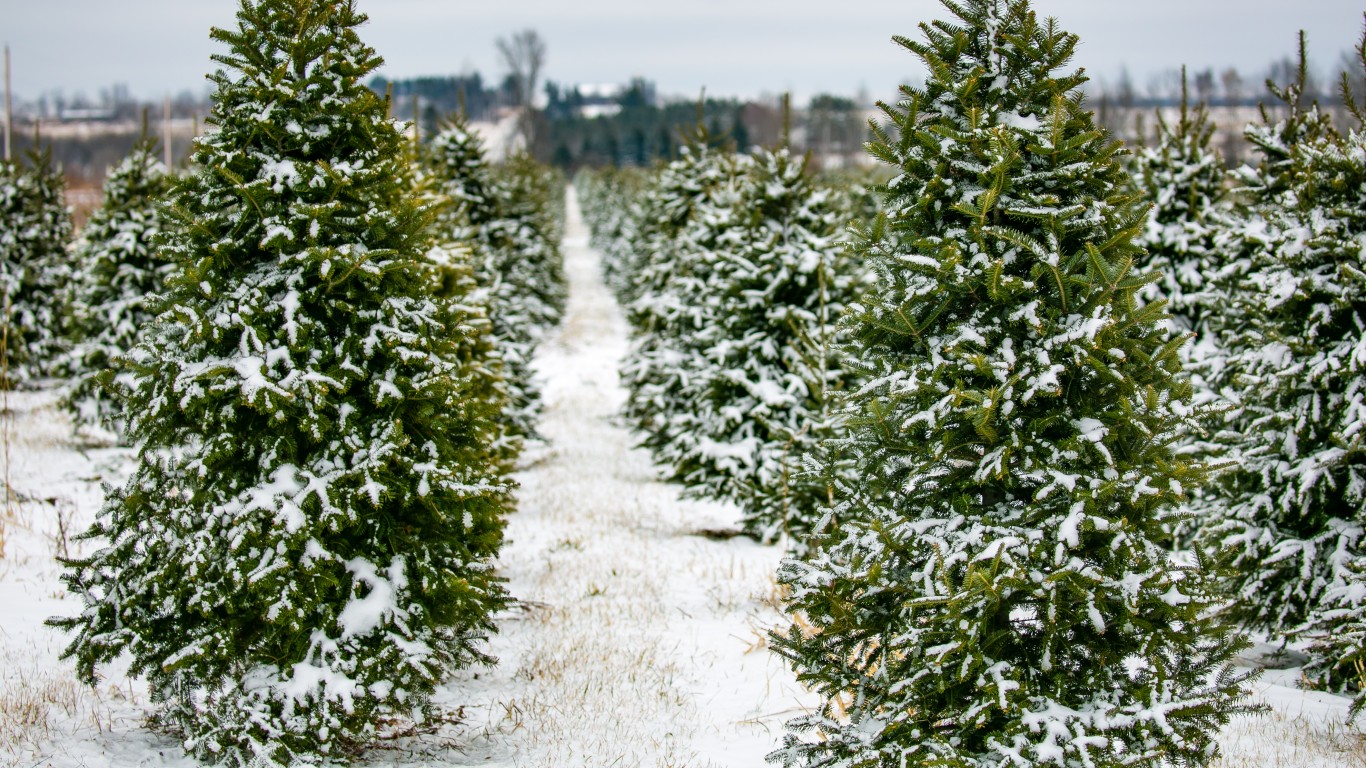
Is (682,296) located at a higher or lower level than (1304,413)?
higher

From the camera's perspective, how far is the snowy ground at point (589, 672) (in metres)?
4.99

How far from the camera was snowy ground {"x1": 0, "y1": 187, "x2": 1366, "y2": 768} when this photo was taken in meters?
4.99

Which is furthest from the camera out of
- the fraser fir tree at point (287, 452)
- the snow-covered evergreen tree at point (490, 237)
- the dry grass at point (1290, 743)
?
the snow-covered evergreen tree at point (490, 237)

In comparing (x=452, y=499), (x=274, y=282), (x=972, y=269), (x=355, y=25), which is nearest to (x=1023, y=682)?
(x=972, y=269)

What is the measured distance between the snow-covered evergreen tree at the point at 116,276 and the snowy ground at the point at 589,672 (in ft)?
6.03

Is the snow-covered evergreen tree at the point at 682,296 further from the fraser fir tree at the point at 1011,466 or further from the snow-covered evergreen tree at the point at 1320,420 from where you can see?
the fraser fir tree at the point at 1011,466

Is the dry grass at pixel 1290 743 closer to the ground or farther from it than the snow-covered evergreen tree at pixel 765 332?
closer to the ground

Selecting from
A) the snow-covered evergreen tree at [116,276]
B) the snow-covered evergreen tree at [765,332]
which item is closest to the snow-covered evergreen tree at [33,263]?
the snow-covered evergreen tree at [116,276]

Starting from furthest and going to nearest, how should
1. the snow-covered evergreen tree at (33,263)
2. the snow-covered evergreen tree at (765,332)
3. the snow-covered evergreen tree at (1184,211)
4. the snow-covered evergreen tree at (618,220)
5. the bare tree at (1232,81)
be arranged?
the bare tree at (1232,81) → the snow-covered evergreen tree at (618,220) → the snow-covered evergreen tree at (33,263) → the snow-covered evergreen tree at (1184,211) → the snow-covered evergreen tree at (765,332)

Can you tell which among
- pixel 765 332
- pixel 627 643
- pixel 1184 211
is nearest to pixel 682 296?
pixel 765 332

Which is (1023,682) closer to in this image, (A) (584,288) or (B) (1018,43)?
(B) (1018,43)

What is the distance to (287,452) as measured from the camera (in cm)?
468

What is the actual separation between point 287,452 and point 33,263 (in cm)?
1544

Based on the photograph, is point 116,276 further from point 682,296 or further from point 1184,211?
point 1184,211
